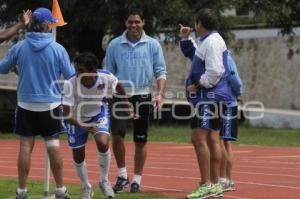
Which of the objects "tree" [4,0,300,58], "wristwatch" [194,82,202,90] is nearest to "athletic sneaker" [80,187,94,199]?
"wristwatch" [194,82,202,90]

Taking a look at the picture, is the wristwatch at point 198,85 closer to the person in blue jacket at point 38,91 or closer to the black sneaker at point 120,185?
the person in blue jacket at point 38,91

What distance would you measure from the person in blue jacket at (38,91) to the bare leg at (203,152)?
1557 mm

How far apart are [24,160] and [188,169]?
5416 mm

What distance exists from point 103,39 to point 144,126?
20.0 meters

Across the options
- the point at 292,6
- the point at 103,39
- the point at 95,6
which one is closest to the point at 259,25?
the point at 292,6

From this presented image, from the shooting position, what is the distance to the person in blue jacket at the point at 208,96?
8.91m

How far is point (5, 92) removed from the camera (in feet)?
96.7

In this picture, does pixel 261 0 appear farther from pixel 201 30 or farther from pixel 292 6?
pixel 201 30

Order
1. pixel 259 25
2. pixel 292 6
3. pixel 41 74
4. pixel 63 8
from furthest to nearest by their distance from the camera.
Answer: pixel 259 25, pixel 292 6, pixel 63 8, pixel 41 74

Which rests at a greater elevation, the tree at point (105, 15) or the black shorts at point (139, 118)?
the tree at point (105, 15)

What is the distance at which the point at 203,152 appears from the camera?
29.5 ft

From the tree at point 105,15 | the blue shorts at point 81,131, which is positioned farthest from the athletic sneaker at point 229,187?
the tree at point 105,15

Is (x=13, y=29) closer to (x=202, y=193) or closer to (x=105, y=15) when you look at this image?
(x=202, y=193)

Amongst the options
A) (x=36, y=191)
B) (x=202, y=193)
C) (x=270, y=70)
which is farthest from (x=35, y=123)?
(x=270, y=70)
